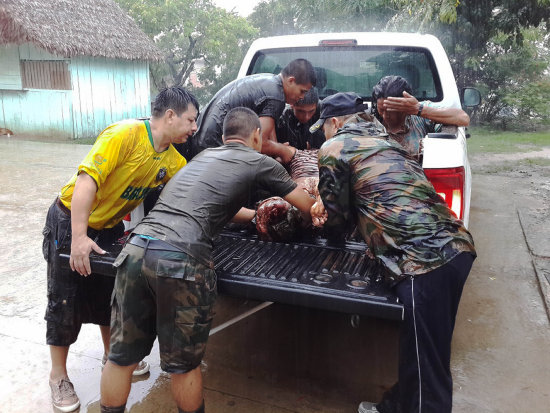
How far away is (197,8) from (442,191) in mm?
23722

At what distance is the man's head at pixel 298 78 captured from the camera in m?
3.57

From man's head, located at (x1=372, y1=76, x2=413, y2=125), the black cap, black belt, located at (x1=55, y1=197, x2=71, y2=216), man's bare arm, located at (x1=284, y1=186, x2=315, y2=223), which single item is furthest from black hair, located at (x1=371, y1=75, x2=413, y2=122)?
black belt, located at (x1=55, y1=197, x2=71, y2=216)

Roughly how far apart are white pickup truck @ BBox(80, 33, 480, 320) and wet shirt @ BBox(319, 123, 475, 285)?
0.19 metres

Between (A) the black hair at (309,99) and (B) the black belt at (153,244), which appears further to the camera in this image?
(A) the black hair at (309,99)

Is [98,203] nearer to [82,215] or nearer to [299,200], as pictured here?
[82,215]

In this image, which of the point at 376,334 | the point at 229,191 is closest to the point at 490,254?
the point at 376,334

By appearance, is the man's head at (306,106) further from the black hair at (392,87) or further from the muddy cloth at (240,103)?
the black hair at (392,87)

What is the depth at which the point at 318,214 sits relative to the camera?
9.57 ft

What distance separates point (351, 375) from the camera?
323 cm

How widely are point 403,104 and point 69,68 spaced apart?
14.4 metres

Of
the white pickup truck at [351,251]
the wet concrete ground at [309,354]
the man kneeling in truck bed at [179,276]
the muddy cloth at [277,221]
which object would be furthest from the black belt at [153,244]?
the wet concrete ground at [309,354]

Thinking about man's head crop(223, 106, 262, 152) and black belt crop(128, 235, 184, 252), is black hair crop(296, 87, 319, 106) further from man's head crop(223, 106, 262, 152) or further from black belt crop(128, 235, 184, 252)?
black belt crop(128, 235, 184, 252)

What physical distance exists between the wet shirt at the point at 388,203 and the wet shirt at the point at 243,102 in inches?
42.9

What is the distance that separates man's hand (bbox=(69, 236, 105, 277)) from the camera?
2.62 meters
